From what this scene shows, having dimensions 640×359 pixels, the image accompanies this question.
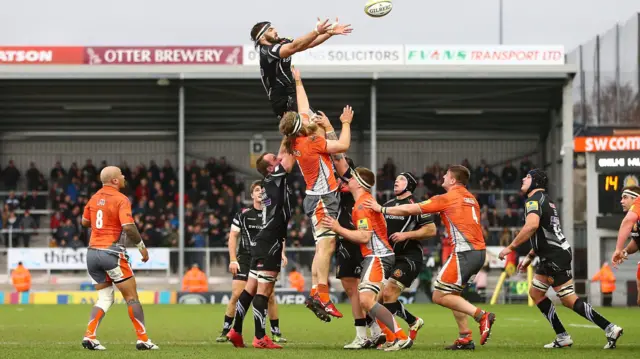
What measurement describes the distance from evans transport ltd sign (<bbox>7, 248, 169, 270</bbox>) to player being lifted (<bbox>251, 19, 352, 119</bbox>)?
69.5ft

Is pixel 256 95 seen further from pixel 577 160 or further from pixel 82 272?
pixel 577 160

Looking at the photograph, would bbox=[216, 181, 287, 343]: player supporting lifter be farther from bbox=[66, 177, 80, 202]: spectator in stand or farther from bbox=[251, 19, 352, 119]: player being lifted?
bbox=[66, 177, 80, 202]: spectator in stand

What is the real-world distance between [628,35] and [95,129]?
20930 millimetres

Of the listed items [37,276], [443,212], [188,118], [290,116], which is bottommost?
[37,276]

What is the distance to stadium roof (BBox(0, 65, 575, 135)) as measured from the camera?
34.2 meters

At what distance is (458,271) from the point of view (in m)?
12.6

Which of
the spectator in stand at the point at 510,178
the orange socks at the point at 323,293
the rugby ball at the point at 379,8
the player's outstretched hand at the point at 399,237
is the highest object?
the rugby ball at the point at 379,8

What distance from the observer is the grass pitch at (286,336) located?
457 inches

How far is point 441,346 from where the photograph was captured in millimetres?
13305

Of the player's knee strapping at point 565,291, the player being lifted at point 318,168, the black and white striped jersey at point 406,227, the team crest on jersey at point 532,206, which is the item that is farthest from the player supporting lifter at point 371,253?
the player's knee strapping at point 565,291

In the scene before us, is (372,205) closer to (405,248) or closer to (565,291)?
(405,248)

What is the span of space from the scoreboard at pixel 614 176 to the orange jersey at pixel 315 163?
747 inches

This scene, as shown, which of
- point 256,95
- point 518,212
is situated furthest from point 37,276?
point 518,212

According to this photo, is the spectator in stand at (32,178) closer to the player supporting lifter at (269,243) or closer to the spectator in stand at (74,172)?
the spectator in stand at (74,172)
